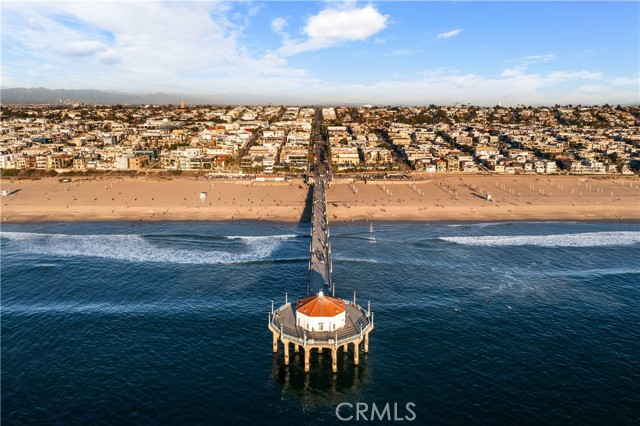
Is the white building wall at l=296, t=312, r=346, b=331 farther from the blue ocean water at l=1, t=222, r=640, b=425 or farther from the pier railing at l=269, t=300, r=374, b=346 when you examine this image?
the blue ocean water at l=1, t=222, r=640, b=425

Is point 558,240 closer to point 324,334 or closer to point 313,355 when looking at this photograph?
point 313,355

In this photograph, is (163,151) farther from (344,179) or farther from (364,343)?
(364,343)

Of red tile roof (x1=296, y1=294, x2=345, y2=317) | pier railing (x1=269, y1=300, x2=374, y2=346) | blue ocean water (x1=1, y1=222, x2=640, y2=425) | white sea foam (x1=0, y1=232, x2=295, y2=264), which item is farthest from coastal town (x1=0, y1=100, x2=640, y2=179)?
pier railing (x1=269, y1=300, x2=374, y2=346)

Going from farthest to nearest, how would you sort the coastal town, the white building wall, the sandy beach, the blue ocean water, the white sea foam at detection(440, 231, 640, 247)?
the coastal town → the sandy beach → the white sea foam at detection(440, 231, 640, 247) → the white building wall → the blue ocean water

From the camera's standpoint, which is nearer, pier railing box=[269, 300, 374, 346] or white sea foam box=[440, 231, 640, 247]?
pier railing box=[269, 300, 374, 346]

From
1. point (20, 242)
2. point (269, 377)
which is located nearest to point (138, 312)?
point (269, 377)

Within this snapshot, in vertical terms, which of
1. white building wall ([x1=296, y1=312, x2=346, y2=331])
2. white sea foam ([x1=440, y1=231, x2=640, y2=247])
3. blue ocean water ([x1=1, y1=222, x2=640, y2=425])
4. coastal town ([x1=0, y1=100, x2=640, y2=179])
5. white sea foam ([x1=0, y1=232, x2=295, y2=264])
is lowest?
blue ocean water ([x1=1, y1=222, x2=640, y2=425])
